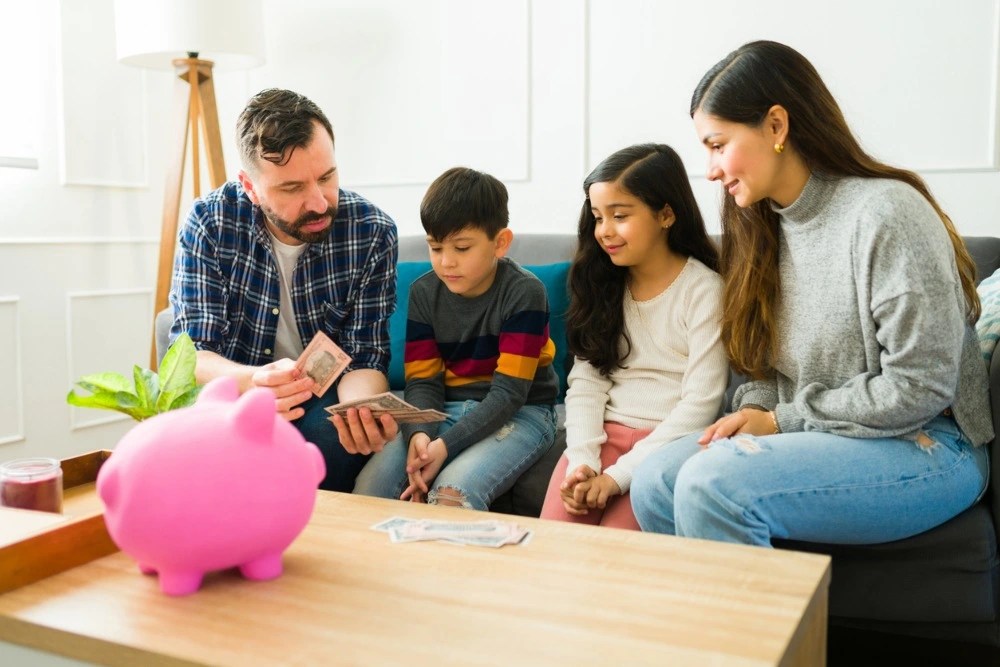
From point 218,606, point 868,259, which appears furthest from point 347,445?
point 868,259

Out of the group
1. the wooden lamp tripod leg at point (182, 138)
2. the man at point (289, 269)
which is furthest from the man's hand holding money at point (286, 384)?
the wooden lamp tripod leg at point (182, 138)

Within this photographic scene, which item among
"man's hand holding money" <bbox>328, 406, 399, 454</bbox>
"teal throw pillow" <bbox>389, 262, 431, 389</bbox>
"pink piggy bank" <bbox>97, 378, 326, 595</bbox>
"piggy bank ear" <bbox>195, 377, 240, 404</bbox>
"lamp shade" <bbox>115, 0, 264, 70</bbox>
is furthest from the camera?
"lamp shade" <bbox>115, 0, 264, 70</bbox>

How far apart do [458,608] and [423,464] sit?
902 millimetres

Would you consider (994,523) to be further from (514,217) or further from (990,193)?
(514,217)

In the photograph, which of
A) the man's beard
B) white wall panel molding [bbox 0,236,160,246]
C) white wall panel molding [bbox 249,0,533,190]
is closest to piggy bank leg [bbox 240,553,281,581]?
the man's beard

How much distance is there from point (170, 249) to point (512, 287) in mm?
1595

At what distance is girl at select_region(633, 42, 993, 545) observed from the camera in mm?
1519

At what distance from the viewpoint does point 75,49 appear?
329 centimetres

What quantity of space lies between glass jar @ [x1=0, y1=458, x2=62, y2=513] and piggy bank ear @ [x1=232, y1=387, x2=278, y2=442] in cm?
44

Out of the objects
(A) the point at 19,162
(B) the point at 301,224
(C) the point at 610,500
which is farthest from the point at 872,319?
(A) the point at 19,162

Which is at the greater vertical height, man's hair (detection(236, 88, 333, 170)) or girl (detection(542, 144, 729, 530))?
man's hair (detection(236, 88, 333, 170))

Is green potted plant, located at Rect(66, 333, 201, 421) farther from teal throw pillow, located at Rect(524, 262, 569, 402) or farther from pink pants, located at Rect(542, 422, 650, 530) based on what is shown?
teal throw pillow, located at Rect(524, 262, 569, 402)

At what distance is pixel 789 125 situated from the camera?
5.46 feet

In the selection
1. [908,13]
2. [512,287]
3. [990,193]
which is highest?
[908,13]
